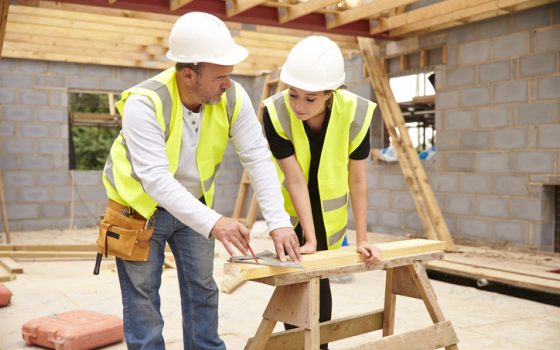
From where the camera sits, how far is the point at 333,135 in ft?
8.50

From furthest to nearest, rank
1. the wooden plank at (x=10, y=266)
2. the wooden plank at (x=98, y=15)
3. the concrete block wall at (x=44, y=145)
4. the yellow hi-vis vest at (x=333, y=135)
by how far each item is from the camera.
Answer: the concrete block wall at (x=44, y=145) < the wooden plank at (x=98, y=15) < the wooden plank at (x=10, y=266) < the yellow hi-vis vest at (x=333, y=135)

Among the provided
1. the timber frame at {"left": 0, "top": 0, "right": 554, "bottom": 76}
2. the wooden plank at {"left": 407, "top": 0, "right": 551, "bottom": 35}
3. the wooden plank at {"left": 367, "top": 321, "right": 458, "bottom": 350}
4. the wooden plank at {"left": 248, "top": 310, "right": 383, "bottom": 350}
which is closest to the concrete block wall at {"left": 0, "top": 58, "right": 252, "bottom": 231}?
the timber frame at {"left": 0, "top": 0, "right": 554, "bottom": 76}

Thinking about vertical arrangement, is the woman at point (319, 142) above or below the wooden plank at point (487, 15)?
below

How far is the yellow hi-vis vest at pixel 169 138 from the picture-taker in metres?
2.09

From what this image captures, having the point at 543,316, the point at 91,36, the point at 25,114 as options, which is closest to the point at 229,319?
the point at 543,316

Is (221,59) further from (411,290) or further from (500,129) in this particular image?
(500,129)

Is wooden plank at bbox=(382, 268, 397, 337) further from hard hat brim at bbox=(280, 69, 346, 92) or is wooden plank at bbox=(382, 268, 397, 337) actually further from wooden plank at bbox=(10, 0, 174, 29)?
wooden plank at bbox=(10, 0, 174, 29)

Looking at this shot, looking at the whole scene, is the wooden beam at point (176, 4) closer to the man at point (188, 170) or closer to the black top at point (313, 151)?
the black top at point (313, 151)

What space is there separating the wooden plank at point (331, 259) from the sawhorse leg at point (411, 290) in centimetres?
9

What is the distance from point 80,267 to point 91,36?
9.74 ft

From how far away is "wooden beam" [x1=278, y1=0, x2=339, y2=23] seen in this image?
5.51 metres

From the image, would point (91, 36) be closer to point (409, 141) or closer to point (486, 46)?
point (409, 141)

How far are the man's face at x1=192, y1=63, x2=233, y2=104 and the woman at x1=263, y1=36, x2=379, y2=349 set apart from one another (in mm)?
358

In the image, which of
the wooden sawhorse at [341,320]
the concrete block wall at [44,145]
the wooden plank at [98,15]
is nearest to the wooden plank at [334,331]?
the wooden sawhorse at [341,320]
